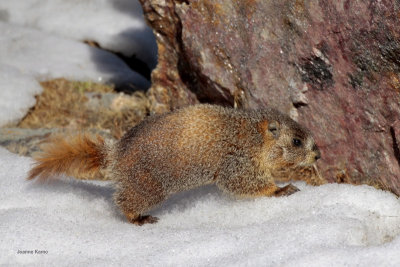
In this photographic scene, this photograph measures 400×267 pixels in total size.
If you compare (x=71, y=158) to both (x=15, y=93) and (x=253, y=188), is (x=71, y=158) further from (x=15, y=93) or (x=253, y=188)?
(x=15, y=93)

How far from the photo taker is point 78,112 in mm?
7988

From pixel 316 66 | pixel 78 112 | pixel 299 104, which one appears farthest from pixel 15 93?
pixel 316 66

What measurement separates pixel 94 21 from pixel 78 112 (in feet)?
8.87

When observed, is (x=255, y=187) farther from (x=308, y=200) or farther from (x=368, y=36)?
(x=368, y=36)

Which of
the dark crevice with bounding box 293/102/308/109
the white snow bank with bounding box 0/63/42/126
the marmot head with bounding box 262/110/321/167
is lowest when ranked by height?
the white snow bank with bounding box 0/63/42/126

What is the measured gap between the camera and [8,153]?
21.1 feet

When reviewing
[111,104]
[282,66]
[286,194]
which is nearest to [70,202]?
[286,194]

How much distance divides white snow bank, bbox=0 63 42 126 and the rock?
2.62 meters

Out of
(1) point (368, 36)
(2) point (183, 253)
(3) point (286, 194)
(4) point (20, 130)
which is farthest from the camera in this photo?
(4) point (20, 130)

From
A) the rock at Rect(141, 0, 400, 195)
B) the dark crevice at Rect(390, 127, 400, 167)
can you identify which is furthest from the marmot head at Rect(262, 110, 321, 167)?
the dark crevice at Rect(390, 127, 400, 167)

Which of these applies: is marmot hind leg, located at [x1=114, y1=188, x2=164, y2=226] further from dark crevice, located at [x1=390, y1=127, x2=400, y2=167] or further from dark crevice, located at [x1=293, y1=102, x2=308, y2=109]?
dark crevice, located at [x1=390, y1=127, x2=400, y2=167]

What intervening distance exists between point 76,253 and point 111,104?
158 inches

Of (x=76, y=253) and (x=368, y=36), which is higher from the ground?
(x=368, y=36)

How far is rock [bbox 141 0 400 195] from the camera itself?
188 inches
